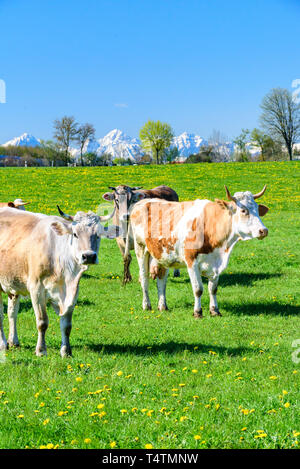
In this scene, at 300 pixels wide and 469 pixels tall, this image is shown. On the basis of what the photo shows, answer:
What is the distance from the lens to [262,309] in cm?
1082

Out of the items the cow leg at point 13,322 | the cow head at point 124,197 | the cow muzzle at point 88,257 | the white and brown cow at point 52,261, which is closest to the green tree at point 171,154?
the cow head at point 124,197

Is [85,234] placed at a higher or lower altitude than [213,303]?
higher

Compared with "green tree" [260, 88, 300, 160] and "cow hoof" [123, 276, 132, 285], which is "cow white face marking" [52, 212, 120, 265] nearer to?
"cow hoof" [123, 276, 132, 285]

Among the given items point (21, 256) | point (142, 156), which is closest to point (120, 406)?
point (21, 256)

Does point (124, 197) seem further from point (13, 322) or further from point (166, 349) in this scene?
point (166, 349)

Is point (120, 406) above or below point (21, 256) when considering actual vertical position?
below

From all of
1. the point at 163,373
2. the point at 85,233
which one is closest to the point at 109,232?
the point at 85,233

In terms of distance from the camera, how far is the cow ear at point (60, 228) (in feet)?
24.4

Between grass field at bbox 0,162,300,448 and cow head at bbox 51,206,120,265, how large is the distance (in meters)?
1.60

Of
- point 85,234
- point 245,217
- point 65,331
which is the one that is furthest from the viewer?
point 245,217

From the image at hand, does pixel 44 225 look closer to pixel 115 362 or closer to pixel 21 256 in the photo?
pixel 21 256

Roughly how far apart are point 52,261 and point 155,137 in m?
90.6
